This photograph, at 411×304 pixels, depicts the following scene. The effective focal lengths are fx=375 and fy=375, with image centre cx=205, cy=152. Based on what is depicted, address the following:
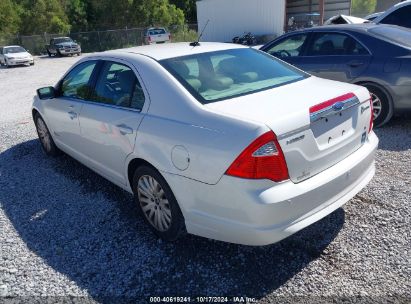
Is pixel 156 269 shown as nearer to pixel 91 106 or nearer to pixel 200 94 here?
pixel 200 94

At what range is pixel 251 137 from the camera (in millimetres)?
2410

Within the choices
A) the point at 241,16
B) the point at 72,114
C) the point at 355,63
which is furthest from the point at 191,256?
the point at 241,16

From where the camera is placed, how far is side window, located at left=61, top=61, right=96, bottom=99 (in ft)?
13.6

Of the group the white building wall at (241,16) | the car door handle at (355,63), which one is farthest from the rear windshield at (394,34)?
the white building wall at (241,16)

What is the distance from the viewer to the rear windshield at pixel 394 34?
542 cm

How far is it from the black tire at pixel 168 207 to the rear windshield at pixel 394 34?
4.29 m

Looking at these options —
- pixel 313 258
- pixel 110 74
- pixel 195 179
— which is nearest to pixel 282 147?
pixel 195 179

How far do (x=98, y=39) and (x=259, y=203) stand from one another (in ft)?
129

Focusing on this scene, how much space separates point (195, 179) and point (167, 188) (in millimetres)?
399

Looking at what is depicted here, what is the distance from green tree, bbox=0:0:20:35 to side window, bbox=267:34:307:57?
42.3 metres

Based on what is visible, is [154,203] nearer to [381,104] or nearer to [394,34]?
[381,104]

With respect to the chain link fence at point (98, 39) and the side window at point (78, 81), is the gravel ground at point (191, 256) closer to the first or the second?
the side window at point (78, 81)

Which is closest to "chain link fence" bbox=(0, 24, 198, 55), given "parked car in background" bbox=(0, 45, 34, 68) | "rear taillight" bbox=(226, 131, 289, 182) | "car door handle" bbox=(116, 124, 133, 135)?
"parked car in background" bbox=(0, 45, 34, 68)

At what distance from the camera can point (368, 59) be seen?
550cm
